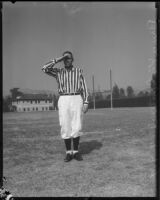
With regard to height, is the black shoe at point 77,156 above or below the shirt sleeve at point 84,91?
below

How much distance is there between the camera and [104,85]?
3.40 metres

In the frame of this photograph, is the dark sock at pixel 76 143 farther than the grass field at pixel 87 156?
Yes

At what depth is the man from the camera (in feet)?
10.7

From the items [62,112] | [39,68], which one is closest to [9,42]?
[39,68]

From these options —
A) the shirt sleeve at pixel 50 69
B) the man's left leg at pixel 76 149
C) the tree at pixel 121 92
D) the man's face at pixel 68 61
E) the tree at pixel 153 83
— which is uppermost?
the man's face at pixel 68 61

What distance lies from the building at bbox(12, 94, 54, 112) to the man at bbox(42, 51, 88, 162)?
0.15m

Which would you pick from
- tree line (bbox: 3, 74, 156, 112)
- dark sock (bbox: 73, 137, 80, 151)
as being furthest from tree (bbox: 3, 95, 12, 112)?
dark sock (bbox: 73, 137, 80, 151)

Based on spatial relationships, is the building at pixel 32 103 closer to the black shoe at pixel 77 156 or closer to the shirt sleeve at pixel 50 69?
the shirt sleeve at pixel 50 69

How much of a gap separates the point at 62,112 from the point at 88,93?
361 millimetres

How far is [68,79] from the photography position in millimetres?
3307

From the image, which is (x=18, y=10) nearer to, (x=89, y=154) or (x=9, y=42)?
(x=9, y=42)

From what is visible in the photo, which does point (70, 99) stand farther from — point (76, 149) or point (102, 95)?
point (76, 149)

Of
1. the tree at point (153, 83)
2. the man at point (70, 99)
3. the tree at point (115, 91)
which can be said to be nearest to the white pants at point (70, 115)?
the man at point (70, 99)

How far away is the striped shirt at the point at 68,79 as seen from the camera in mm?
3291
